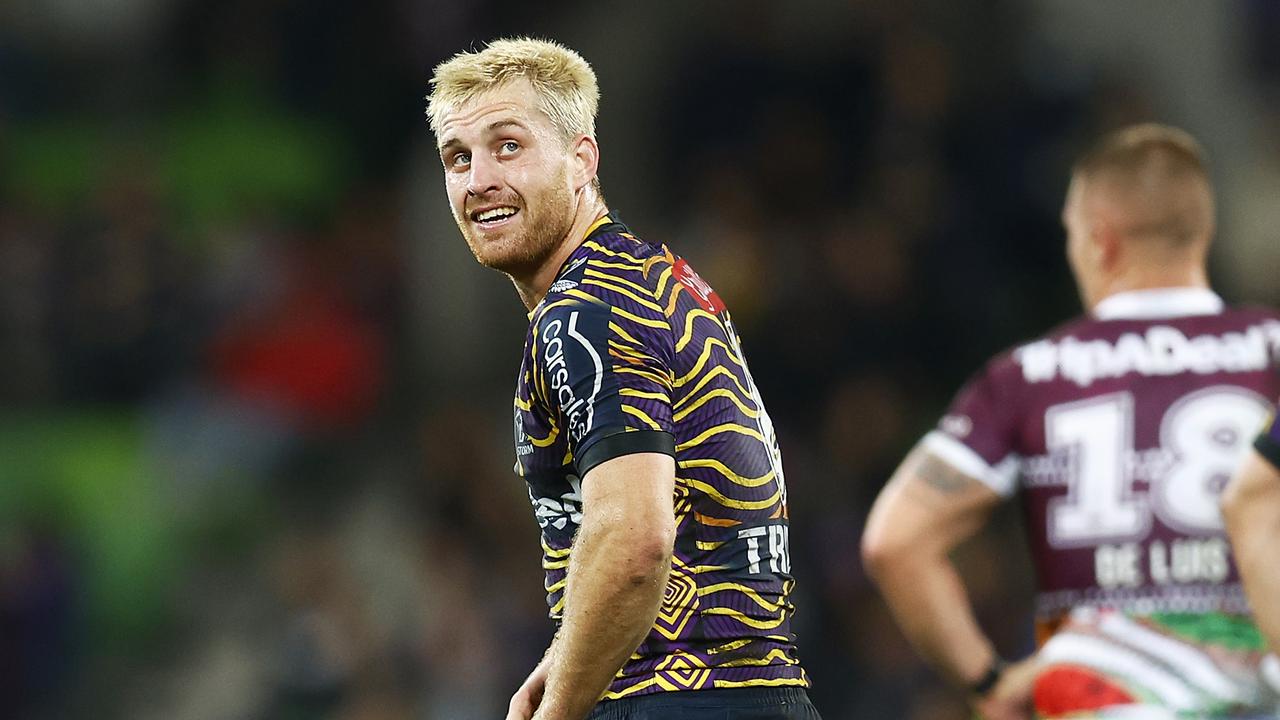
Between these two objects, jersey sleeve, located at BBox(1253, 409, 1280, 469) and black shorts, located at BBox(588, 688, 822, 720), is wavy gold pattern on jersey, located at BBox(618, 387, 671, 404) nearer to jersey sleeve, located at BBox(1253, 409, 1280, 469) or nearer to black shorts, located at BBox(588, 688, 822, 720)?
black shorts, located at BBox(588, 688, 822, 720)

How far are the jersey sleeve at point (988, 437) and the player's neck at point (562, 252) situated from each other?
74.8 inches

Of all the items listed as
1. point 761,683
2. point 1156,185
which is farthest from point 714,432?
point 1156,185

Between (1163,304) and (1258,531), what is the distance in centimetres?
109

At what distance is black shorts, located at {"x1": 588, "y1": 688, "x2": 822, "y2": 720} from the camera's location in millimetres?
3680

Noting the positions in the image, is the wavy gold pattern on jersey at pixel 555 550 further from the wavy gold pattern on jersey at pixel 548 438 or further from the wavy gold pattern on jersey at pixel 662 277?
the wavy gold pattern on jersey at pixel 662 277

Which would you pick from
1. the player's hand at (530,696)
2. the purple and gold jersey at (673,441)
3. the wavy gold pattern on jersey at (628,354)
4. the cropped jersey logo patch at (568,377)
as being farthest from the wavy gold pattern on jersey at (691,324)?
the player's hand at (530,696)

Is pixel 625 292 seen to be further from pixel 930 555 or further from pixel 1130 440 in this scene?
pixel 930 555

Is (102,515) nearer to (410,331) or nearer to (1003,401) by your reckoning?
(410,331)

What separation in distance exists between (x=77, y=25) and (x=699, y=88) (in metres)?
4.75

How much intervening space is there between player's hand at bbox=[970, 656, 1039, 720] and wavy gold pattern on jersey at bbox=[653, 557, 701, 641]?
209cm

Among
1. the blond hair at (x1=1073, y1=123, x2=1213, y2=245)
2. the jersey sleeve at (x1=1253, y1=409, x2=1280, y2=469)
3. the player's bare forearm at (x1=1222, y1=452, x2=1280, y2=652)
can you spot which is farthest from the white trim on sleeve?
the jersey sleeve at (x1=1253, y1=409, x2=1280, y2=469)

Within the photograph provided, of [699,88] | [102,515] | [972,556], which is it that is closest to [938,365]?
[972,556]

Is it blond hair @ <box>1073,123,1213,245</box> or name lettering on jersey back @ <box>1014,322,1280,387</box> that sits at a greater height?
blond hair @ <box>1073,123,1213,245</box>

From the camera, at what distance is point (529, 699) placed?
394cm
